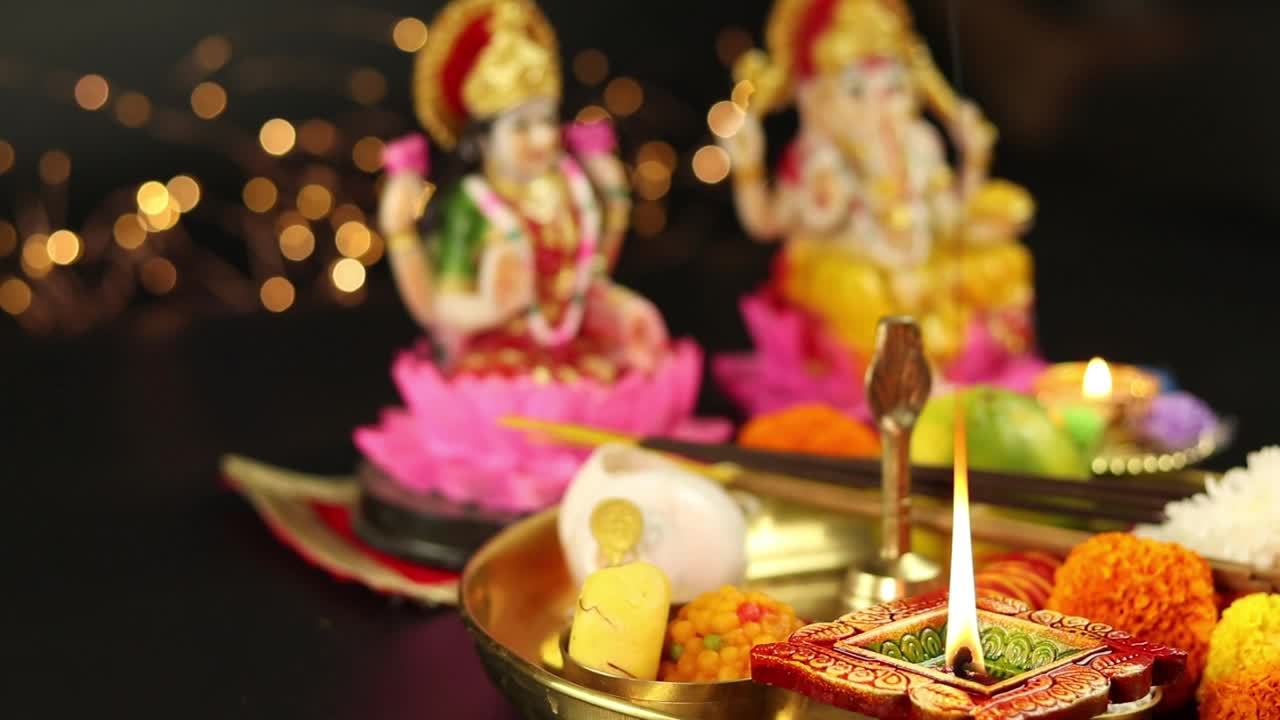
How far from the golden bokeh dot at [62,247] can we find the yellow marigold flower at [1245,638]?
2.58 meters

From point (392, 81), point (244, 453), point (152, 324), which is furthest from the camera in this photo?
point (392, 81)

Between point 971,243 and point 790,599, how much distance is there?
103 cm

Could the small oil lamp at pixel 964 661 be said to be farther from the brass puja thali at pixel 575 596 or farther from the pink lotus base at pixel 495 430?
the pink lotus base at pixel 495 430

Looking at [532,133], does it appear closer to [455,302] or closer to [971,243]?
[455,302]

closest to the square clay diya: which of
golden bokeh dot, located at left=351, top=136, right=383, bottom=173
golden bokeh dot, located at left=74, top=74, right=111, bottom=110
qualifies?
golden bokeh dot, located at left=74, top=74, right=111, bottom=110

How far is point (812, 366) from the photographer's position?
2.29m

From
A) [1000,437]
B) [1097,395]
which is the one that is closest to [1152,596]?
[1000,437]

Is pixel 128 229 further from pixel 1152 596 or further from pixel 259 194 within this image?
pixel 1152 596

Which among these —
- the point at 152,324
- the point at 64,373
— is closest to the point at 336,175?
the point at 152,324

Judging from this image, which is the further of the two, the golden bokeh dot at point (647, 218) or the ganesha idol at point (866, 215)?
the golden bokeh dot at point (647, 218)

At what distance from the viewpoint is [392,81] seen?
347cm

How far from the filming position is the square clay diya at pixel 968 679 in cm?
94

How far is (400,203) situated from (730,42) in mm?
2169

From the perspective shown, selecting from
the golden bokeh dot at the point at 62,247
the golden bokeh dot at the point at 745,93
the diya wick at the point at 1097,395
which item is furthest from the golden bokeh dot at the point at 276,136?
the diya wick at the point at 1097,395
